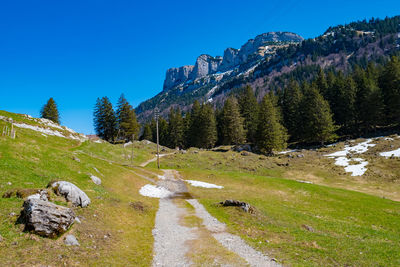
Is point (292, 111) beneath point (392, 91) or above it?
beneath

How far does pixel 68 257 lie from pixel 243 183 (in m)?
30.9

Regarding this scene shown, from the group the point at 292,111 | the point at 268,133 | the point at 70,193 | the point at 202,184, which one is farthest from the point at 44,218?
the point at 292,111

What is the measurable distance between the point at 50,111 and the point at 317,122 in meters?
98.1

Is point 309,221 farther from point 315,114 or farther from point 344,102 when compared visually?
point 344,102

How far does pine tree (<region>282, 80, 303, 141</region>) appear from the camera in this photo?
270ft

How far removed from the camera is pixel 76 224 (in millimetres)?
12102

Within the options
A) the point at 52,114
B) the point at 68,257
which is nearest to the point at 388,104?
the point at 68,257

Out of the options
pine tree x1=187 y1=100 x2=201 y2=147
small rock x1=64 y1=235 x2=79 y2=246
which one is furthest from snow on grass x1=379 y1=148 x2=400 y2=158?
small rock x1=64 y1=235 x2=79 y2=246

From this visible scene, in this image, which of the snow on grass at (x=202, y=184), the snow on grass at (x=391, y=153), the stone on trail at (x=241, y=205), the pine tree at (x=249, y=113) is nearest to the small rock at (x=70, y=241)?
the stone on trail at (x=241, y=205)

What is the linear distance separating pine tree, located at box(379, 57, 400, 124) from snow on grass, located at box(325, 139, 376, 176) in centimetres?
1503

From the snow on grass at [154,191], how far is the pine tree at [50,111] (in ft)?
A: 241

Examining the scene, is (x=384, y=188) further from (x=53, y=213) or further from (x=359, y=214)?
(x=53, y=213)

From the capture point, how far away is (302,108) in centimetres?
8025

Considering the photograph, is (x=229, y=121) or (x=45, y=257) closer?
(x=45, y=257)
